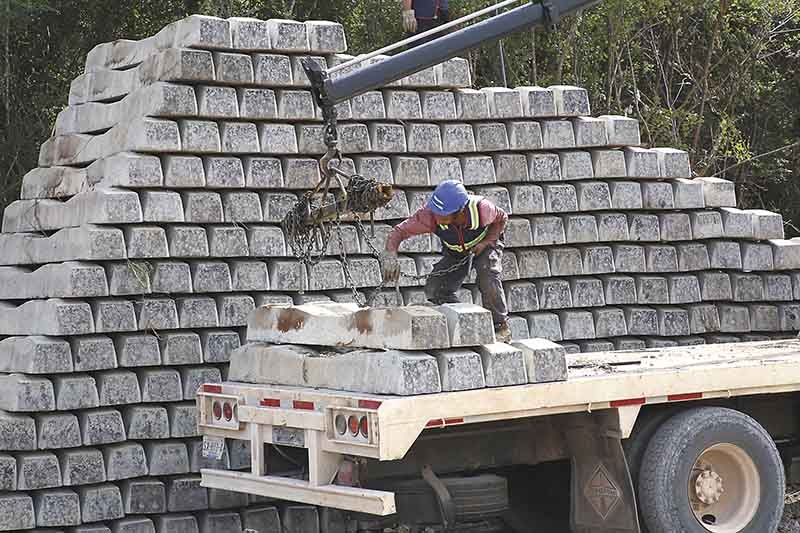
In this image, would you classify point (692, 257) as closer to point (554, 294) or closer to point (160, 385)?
point (554, 294)

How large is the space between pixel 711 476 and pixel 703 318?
3586mm

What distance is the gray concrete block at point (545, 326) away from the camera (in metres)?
10.9

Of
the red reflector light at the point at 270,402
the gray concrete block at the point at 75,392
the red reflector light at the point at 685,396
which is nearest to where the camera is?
the red reflector light at the point at 270,402

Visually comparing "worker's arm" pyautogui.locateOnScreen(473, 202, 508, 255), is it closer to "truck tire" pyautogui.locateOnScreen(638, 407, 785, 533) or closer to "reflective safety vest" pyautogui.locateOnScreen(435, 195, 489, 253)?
"reflective safety vest" pyautogui.locateOnScreen(435, 195, 489, 253)

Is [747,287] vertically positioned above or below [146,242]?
below

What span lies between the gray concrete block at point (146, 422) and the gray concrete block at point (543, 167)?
3.63 metres


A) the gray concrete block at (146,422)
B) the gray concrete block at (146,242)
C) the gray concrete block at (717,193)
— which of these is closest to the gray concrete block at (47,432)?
the gray concrete block at (146,422)

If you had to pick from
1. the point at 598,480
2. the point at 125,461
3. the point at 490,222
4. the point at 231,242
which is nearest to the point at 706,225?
the point at 490,222

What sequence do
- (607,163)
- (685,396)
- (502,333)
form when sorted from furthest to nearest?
(607,163)
(502,333)
(685,396)

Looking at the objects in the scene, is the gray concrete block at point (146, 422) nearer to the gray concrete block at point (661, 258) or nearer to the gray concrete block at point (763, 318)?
the gray concrete block at point (661, 258)

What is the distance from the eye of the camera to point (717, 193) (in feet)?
38.4

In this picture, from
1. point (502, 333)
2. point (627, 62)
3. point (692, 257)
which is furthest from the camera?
point (627, 62)

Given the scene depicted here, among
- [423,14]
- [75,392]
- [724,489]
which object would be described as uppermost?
[423,14]

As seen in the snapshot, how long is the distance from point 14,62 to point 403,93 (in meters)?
5.79
